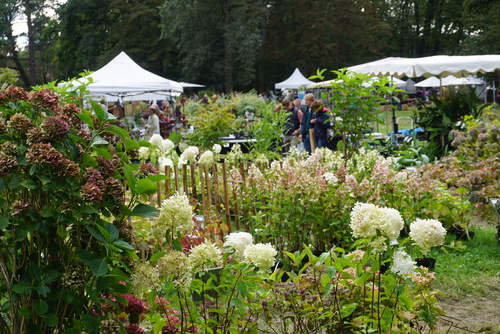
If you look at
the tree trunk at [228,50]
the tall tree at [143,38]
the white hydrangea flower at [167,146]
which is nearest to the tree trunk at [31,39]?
the tall tree at [143,38]

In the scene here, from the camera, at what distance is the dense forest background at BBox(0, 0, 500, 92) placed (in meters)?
32.1

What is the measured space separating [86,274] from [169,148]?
4.61 m

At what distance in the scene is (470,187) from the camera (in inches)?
237

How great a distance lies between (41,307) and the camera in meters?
1.93

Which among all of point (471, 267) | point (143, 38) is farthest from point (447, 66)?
point (143, 38)

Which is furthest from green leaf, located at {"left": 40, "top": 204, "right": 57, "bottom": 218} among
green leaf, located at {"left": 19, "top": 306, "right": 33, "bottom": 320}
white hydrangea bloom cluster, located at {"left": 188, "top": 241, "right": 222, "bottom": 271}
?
white hydrangea bloom cluster, located at {"left": 188, "top": 241, "right": 222, "bottom": 271}

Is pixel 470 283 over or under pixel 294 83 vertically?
under

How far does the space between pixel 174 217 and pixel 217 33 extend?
104ft

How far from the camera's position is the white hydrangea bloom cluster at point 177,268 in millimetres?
2070

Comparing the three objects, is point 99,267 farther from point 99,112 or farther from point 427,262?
point 427,262

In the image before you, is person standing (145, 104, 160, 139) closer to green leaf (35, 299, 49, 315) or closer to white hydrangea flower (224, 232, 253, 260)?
white hydrangea flower (224, 232, 253, 260)

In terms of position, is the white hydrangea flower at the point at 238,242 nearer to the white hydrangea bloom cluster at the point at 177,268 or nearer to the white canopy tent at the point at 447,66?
the white hydrangea bloom cluster at the point at 177,268

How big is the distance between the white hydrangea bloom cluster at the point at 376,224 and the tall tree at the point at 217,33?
97.4 feet

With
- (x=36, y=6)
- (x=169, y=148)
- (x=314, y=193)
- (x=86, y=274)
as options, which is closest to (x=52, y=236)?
(x=86, y=274)
